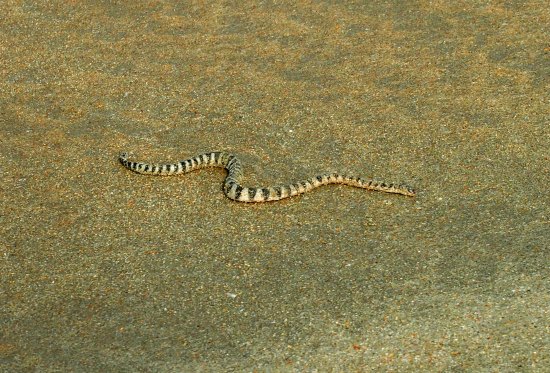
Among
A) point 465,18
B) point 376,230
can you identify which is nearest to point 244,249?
point 376,230

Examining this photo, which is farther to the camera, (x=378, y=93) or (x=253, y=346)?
(x=378, y=93)

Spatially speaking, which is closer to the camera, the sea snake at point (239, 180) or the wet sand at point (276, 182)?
the wet sand at point (276, 182)

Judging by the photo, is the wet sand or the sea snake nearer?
the wet sand

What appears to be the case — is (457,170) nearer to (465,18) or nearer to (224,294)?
(224,294)
